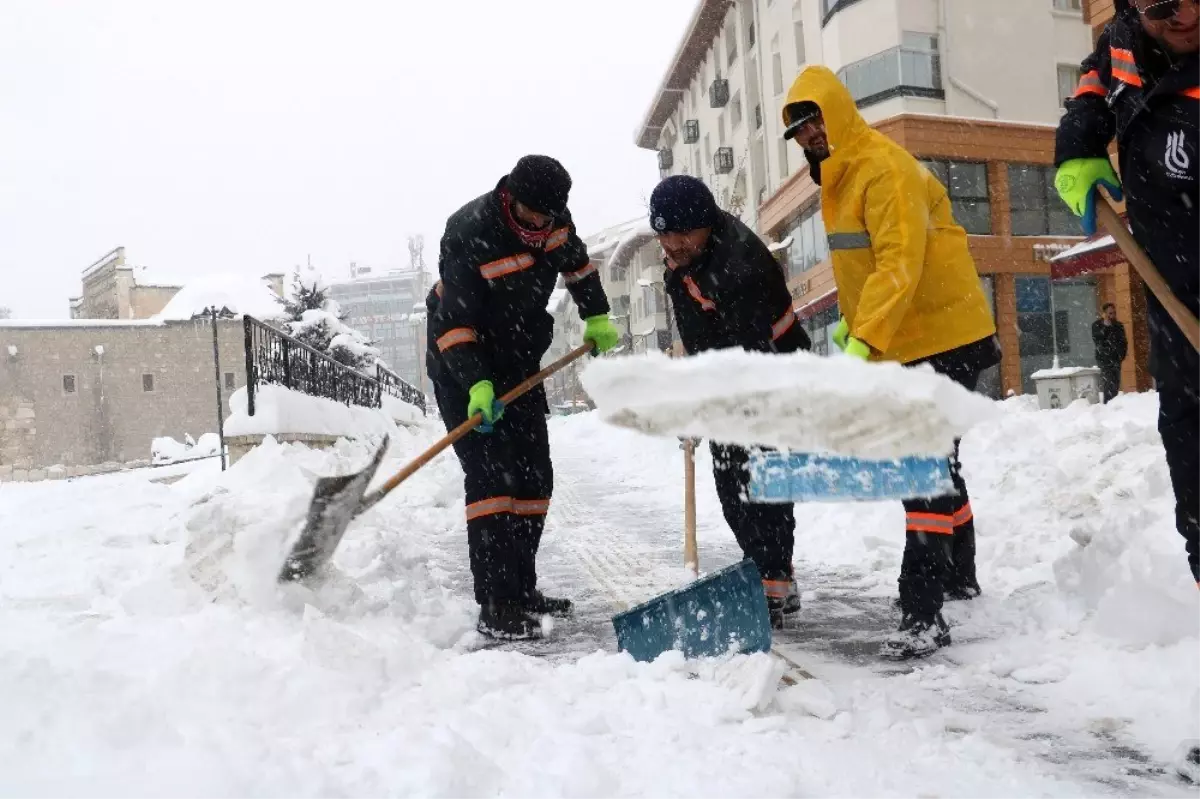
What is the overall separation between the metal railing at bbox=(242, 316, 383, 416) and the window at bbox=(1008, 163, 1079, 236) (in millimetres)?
15867

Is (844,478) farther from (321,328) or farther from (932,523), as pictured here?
(321,328)

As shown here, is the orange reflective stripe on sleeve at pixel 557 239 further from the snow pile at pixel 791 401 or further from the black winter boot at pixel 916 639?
the black winter boot at pixel 916 639

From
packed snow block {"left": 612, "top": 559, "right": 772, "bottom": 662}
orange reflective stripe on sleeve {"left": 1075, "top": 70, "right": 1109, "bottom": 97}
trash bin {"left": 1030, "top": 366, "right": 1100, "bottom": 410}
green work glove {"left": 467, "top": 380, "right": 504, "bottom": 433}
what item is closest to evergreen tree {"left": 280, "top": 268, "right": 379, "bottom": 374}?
trash bin {"left": 1030, "top": 366, "right": 1100, "bottom": 410}

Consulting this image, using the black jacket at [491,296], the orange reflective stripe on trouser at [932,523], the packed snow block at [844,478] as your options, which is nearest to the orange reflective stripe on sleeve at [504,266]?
the black jacket at [491,296]

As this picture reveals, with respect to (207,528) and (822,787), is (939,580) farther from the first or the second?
(207,528)

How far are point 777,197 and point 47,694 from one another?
24279 mm

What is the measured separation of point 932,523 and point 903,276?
34.2 inches

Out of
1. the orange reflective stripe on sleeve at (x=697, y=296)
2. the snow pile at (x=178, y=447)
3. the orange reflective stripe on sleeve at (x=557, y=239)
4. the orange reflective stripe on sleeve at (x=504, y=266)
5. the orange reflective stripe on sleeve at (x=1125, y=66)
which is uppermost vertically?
the orange reflective stripe on sleeve at (x=1125, y=66)

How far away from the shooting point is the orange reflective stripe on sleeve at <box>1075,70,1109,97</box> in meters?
2.59

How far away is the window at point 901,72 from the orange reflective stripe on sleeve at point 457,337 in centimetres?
1752

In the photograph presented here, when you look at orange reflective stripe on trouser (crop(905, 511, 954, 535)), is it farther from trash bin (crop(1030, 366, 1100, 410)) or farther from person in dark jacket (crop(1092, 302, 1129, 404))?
trash bin (crop(1030, 366, 1100, 410))

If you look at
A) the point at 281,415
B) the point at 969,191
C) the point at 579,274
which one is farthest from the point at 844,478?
the point at 969,191

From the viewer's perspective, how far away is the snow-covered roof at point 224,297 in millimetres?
51500

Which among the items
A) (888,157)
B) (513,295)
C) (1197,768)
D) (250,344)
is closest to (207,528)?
(513,295)
